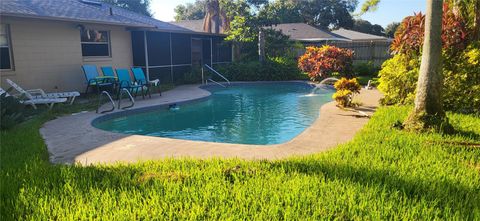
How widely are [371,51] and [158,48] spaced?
12859mm

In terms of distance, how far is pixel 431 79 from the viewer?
5887mm

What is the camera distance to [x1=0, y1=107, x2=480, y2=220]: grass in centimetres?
305

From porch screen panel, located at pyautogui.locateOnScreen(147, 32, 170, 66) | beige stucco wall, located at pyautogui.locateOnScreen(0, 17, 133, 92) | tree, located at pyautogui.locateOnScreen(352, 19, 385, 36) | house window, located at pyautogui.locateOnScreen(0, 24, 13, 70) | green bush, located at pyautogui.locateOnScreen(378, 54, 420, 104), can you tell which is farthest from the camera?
tree, located at pyautogui.locateOnScreen(352, 19, 385, 36)

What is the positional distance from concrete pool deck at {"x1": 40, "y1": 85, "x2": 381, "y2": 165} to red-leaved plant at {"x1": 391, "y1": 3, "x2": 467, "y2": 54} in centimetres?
233

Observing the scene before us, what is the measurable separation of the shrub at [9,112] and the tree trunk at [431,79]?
Answer: 6.96 metres

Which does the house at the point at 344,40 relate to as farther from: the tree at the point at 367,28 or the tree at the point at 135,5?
the tree at the point at 367,28

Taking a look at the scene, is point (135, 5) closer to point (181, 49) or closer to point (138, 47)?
point (181, 49)

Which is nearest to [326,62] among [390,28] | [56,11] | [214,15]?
[56,11]

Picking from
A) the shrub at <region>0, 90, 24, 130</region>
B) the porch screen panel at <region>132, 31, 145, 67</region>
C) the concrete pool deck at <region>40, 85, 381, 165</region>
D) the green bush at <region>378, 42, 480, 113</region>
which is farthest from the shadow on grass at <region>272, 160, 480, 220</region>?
Result: the porch screen panel at <region>132, 31, 145, 67</region>

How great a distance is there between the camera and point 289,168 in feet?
13.4

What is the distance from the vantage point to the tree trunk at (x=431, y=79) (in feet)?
18.7

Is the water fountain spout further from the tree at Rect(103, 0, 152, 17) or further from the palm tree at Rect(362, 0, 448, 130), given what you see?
the tree at Rect(103, 0, 152, 17)

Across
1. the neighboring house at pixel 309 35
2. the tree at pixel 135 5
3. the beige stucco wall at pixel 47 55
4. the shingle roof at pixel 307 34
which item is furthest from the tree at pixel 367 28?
the beige stucco wall at pixel 47 55

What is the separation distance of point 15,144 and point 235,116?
5764 millimetres
